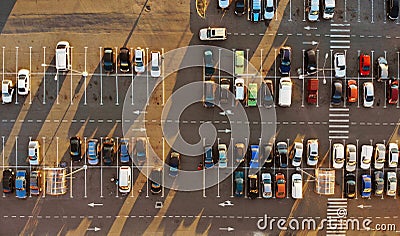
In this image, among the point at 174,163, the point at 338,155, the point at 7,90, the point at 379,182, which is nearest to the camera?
the point at 7,90

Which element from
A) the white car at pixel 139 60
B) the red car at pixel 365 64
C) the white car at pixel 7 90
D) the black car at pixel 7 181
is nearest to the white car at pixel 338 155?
the red car at pixel 365 64

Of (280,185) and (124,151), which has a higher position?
(124,151)

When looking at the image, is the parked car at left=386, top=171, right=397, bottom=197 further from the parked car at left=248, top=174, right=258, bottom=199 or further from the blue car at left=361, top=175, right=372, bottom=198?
the parked car at left=248, top=174, right=258, bottom=199

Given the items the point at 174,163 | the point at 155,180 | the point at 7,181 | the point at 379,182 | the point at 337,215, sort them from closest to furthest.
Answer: the point at 7,181
the point at 174,163
the point at 379,182
the point at 155,180
the point at 337,215

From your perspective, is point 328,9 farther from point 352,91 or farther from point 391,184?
point 391,184

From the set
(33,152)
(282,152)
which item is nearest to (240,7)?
(282,152)
